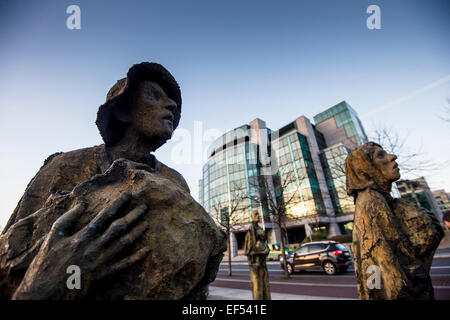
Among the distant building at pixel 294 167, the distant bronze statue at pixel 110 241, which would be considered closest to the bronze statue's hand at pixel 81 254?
the distant bronze statue at pixel 110 241

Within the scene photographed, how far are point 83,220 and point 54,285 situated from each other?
0.95 ft

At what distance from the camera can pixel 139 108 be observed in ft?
5.22

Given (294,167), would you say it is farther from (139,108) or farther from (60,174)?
(60,174)

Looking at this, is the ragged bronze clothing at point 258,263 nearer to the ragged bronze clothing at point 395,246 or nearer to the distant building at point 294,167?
the ragged bronze clothing at point 395,246

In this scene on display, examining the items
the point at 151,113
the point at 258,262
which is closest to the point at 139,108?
the point at 151,113

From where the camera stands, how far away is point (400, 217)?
258 cm

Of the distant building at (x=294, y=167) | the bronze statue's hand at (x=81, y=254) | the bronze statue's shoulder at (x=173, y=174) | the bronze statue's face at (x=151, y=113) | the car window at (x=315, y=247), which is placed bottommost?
the bronze statue's hand at (x=81, y=254)

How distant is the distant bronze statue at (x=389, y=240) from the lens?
2.17 m

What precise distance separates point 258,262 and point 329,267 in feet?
24.8

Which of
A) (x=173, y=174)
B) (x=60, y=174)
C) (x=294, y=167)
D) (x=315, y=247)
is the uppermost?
(x=294, y=167)

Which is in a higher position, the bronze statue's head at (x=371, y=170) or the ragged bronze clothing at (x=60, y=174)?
the bronze statue's head at (x=371, y=170)
